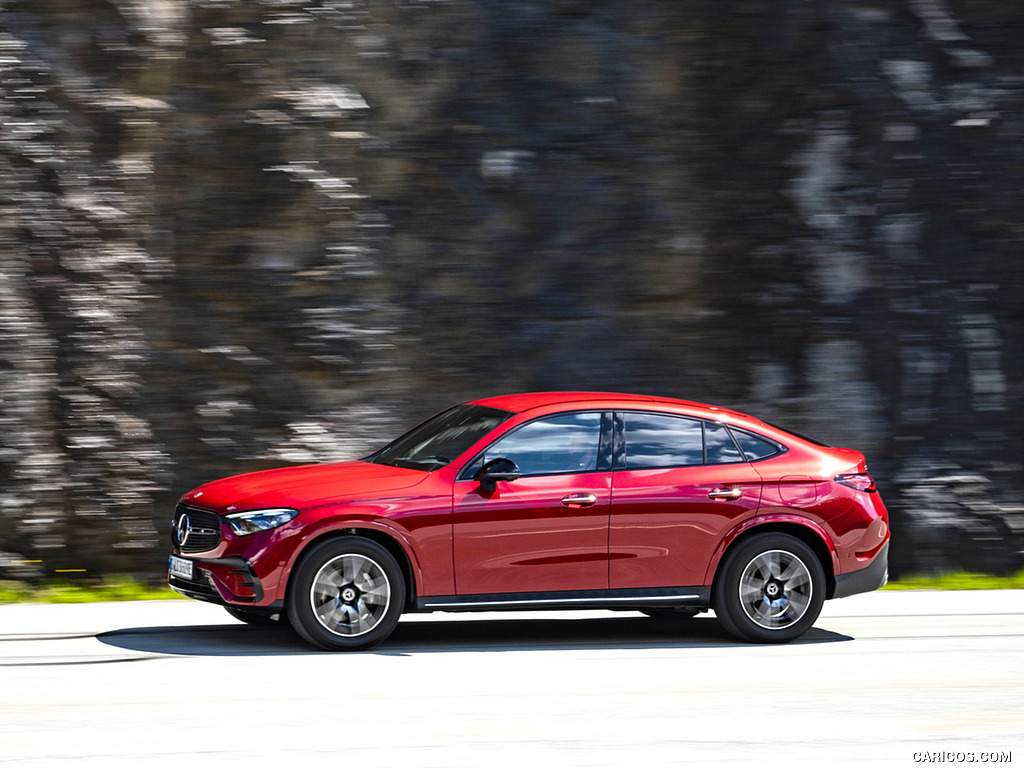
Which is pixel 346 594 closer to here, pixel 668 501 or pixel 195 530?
pixel 195 530

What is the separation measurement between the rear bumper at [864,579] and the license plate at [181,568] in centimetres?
411

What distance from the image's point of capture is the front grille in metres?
7.92

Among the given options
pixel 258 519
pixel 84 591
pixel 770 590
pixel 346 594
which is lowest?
pixel 84 591

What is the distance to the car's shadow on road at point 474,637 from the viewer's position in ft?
26.4

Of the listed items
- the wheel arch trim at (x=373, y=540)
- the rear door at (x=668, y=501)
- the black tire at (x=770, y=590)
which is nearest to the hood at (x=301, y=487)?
the wheel arch trim at (x=373, y=540)

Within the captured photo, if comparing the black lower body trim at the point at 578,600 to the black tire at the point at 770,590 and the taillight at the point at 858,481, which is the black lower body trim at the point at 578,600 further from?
the taillight at the point at 858,481

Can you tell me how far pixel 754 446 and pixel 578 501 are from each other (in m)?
1.33

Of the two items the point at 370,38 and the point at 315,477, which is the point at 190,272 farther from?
the point at 315,477

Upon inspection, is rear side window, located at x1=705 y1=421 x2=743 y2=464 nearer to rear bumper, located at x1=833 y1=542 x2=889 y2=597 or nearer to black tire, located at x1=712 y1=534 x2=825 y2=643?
black tire, located at x1=712 y1=534 x2=825 y2=643

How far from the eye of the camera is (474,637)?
8.55 m

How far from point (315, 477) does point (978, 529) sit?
21.7ft

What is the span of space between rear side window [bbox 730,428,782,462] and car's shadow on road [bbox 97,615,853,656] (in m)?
1.21

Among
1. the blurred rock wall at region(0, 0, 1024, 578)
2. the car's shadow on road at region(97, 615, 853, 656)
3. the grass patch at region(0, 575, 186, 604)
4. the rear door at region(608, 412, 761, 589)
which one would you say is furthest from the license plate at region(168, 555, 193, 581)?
the blurred rock wall at region(0, 0, 1024, 578)

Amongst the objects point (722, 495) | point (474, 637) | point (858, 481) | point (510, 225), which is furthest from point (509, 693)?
point (510, 225)
